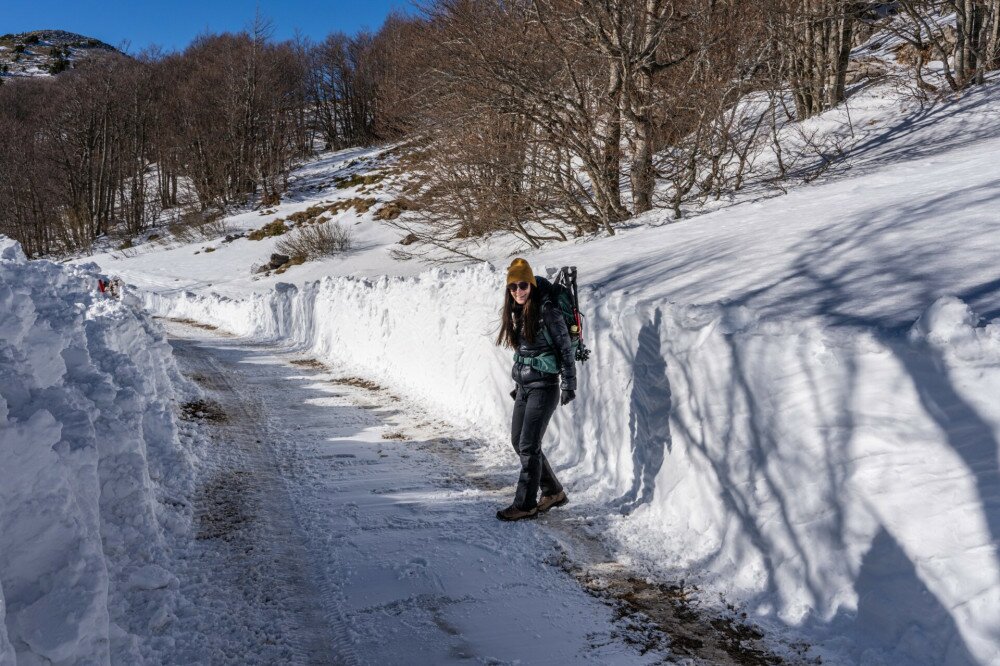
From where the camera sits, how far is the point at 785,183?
13.6 meters

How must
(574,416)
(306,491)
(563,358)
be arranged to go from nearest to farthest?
(563,358) → (306,491) → (574,416)

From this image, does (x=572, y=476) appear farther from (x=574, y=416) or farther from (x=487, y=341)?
(x=487, y=341)

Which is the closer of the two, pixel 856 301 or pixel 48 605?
pixel 48 605

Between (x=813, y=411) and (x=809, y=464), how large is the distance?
31 centimetres

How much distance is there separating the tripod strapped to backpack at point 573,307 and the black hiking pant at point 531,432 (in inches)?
13.8

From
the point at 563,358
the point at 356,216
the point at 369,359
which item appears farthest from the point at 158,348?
the point at 356,216

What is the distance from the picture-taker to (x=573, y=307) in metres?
4.86

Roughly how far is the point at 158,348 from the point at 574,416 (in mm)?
6478

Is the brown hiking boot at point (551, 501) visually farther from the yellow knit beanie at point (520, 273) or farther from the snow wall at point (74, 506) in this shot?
the snow wall at point (74, 506)

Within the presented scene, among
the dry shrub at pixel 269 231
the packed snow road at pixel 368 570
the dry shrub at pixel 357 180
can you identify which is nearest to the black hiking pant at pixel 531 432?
the packed snow road at pixel 368 570

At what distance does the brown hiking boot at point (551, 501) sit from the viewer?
500cm

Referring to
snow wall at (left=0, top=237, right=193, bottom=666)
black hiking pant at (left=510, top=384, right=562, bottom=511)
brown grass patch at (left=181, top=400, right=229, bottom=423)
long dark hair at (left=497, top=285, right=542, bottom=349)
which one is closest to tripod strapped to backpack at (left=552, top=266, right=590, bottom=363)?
long dark hair at (left=497, top=285, right=542, bottom=349)

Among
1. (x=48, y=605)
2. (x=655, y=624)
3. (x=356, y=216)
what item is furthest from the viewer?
(x=356, y=216)

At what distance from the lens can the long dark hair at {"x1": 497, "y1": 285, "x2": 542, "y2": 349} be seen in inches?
185
